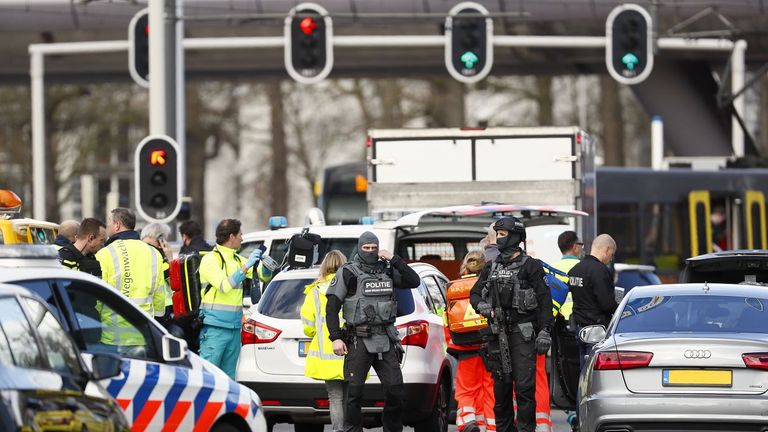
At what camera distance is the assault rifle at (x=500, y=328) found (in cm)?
1289

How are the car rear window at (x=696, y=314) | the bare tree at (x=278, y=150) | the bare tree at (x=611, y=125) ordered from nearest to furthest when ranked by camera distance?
the car rear window at (x=696, y=314) < the bare tree at (x=611, y=125) < the bare tree at (x=278, y=150)

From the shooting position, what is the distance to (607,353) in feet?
37.1

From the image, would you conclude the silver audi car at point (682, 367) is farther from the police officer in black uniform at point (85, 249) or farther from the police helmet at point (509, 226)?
the police officer in black uniform at point (85, 249)

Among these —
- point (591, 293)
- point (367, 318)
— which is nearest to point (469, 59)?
point (591, 293)

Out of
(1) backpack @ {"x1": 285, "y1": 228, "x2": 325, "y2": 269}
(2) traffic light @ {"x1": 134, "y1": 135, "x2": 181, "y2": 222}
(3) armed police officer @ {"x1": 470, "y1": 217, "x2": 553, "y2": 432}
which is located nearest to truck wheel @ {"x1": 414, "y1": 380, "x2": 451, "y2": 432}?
(3) armed police officer @ {"x1": 470, "y1": 217, "x2": 553, "y2": 432}

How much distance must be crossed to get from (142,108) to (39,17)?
19.9 meters

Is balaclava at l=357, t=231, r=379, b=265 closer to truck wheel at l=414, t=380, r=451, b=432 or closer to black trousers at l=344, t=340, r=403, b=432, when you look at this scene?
black trousers at l=344, t=340, r=403, b=432

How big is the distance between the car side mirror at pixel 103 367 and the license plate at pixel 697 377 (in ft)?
13.3

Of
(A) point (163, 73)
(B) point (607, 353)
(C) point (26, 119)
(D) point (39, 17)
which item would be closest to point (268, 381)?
(B) point (607, 353)

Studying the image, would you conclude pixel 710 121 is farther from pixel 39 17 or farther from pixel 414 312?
pixel 414 312

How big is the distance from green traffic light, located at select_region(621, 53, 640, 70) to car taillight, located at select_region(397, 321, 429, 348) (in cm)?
1468

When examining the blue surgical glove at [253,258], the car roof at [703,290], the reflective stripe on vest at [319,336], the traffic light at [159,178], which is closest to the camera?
the car roof at [703,290]

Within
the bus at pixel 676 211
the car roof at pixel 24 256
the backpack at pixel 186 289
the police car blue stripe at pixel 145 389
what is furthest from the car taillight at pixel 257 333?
the bus at pixel 676 211

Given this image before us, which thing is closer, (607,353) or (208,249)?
(607,353)
